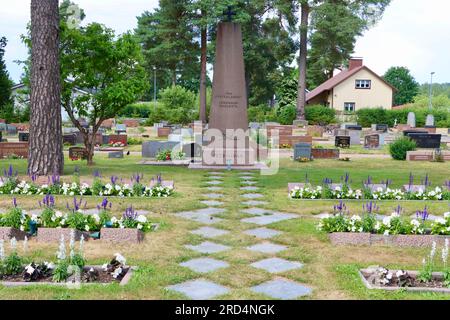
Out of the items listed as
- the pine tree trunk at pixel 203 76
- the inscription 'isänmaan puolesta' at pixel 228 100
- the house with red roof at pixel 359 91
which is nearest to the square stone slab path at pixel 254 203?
the inscription 'isänmaan puolesta' at pixel 228 100

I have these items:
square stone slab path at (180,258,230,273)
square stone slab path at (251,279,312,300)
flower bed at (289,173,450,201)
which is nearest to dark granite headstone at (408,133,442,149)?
flower bed at (289,173,450,201)

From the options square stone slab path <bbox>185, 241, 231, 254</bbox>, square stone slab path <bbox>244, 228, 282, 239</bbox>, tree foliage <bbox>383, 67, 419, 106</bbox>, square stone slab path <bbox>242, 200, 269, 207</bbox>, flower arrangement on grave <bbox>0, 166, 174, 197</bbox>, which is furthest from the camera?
tree foliage <bbox>383, 67, 419, 106</bbox>

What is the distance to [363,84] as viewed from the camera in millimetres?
53500

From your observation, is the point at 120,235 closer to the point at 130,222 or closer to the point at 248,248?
the point at 130,222

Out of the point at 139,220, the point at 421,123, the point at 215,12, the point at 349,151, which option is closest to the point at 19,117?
the point at 215,12

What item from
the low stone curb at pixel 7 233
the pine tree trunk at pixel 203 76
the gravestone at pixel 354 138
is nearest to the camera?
the low stone curb at pixel 7 233

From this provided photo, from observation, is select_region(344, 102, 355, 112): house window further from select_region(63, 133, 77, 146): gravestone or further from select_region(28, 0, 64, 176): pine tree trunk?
select_region(28, 0, 64, 176): pine tree trunk

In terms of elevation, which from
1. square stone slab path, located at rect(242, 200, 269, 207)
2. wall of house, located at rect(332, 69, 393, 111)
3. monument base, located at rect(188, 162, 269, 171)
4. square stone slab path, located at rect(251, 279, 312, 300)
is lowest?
square stone slab path, located at rect(251, 279, 312, 300)

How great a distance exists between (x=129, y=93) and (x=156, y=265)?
9.42 metres

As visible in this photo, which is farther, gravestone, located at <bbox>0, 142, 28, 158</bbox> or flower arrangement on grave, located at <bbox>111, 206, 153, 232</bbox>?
gravestone, located at <bbox>0, 142, 28, 158</bbox>

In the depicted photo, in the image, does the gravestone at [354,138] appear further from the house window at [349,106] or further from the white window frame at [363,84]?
the white window frame at [363,84]

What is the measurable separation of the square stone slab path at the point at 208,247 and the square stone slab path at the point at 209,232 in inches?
13.9

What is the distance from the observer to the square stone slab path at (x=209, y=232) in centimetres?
677

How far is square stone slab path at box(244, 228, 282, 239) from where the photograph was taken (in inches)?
266
